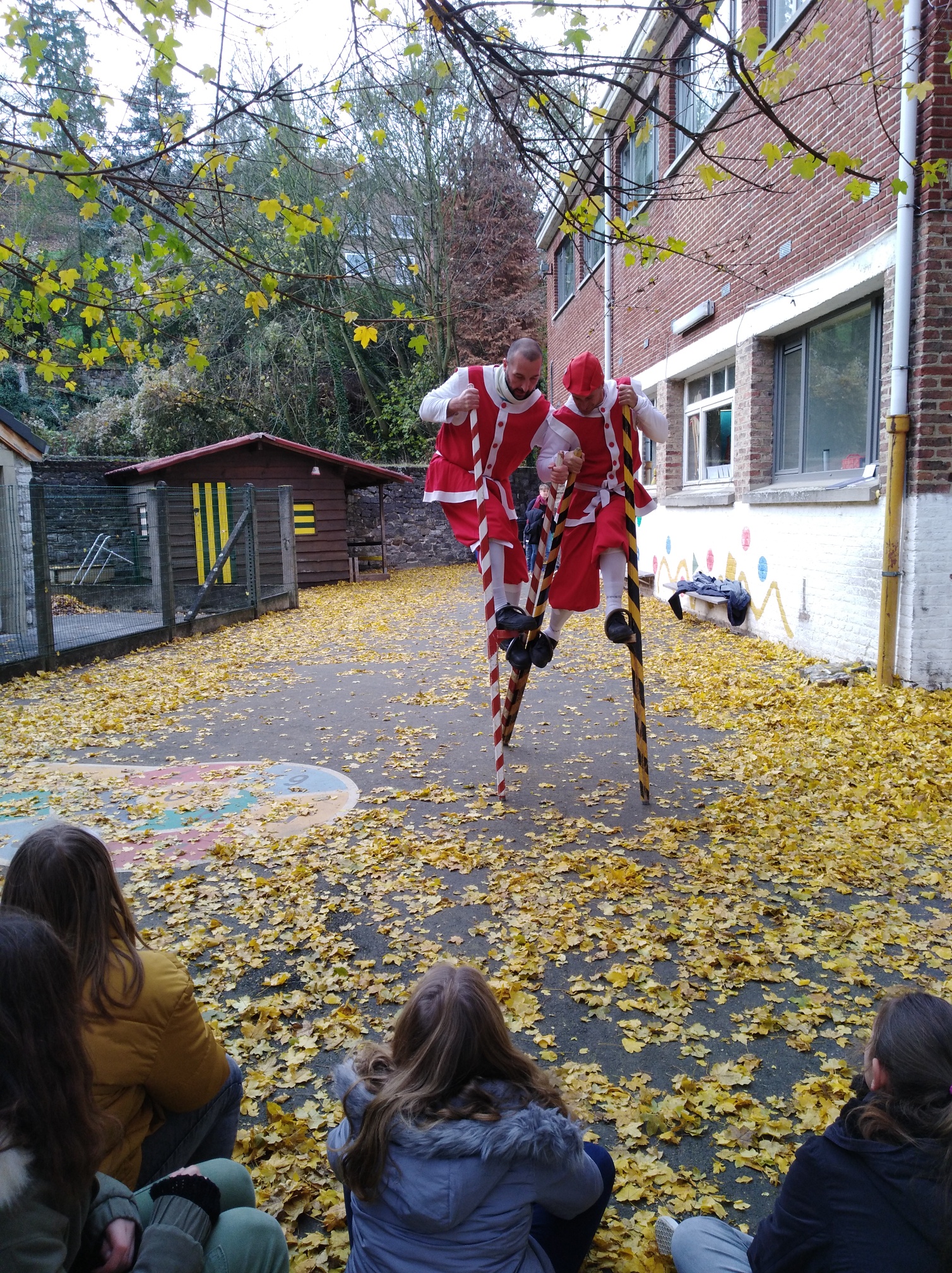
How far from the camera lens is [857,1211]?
169 centimetres

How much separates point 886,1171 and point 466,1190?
0.75 meters

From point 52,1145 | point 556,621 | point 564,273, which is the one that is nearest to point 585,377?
point 556,621

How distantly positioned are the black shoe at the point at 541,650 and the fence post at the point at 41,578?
6977 mm

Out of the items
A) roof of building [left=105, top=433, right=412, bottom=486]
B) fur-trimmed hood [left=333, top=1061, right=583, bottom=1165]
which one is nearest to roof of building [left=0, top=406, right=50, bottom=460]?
roof of building [left=105, top=433, right=412, bottom=486]

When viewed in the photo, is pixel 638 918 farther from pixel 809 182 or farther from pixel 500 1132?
pixel 809 182

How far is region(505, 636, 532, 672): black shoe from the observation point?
5.98 meters

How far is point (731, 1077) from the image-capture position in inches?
119

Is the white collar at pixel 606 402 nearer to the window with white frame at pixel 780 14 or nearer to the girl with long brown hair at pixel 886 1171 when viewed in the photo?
the girl with long brown hair at pixel 886 1171

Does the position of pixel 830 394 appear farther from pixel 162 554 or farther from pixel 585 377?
pixel 162 554

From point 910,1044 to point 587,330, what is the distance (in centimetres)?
2045

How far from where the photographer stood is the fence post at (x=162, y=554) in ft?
43.8

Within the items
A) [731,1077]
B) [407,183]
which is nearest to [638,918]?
[731,1077]

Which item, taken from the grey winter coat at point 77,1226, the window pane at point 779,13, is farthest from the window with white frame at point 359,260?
the grey winter coat at point 77,1226

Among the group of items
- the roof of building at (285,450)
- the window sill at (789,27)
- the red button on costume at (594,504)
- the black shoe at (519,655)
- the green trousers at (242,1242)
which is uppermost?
the window sill at (789,27)
